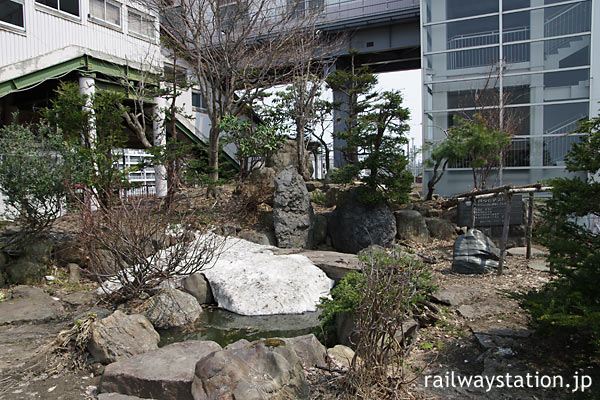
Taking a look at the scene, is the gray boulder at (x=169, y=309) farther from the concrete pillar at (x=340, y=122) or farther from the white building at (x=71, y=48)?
the concrete pillar at (x=340, y=122)

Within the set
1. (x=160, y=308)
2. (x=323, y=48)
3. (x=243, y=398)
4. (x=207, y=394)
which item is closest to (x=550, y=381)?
(x=243, y=398)

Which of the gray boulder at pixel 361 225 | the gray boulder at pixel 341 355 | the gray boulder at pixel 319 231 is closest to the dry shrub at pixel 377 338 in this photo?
the gray boulder at pixel 341 355

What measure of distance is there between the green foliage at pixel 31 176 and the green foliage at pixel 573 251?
7.34 meters

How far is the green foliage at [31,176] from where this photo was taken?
7.16 m

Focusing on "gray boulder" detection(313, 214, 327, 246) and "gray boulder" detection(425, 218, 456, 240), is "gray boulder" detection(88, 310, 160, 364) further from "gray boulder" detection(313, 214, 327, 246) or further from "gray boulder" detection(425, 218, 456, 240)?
"gray boulder" detection(425, 218, 456, 240)

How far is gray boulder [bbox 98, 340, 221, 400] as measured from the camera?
340 cm

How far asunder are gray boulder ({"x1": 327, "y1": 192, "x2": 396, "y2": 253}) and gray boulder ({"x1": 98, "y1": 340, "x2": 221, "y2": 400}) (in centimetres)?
662

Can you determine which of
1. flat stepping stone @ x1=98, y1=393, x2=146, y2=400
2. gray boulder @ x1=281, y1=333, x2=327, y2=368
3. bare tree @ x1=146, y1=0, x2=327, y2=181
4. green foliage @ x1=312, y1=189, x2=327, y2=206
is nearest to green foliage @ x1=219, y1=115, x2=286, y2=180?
bare tree @ x1=146, y1=0, x2=327, y2=181

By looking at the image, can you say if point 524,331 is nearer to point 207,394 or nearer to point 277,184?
point 207,394

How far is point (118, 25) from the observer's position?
13.6 m

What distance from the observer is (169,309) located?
19.9 ft

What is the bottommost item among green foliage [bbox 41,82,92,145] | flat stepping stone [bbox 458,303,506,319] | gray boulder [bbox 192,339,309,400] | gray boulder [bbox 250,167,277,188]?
flat stepping stone [bbox 458,303,506,319]

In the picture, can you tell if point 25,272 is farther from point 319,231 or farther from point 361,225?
point 361,225

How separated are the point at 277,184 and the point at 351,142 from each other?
2060 mm
